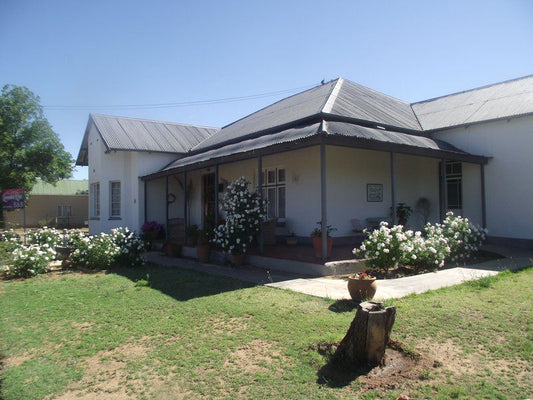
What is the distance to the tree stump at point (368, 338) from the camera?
3811 mm

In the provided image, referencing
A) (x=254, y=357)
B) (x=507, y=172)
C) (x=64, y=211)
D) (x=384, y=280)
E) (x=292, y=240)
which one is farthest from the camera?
(x=64, y=211)

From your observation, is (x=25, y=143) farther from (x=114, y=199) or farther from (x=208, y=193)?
(x=208, y=193)

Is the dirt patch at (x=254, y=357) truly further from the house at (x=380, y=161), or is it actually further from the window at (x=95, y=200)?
the window at (x=95, y=200)

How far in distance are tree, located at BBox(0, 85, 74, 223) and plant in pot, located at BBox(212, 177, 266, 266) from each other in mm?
27000

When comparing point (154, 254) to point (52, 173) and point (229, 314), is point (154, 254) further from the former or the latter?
point (52, 173)

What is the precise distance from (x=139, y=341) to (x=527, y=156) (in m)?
12.2

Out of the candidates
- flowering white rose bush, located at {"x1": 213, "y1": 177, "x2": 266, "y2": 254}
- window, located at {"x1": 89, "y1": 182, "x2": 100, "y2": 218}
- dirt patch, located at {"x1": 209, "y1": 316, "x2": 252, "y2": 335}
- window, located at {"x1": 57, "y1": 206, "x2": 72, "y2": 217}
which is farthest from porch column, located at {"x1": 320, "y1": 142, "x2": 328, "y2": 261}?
window, located at {"x1": 57, "y1": 206, "x2": 72, "y2": 217}

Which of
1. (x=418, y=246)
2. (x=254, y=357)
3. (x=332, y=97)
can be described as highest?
(x=332, y=97)

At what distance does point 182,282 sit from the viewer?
811cm

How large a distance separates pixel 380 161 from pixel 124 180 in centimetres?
1071

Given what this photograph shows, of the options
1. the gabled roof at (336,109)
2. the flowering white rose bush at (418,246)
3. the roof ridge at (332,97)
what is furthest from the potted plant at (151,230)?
the flowering white rose bush at (418,246)

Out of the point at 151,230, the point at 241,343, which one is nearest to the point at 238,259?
the point at 241,343

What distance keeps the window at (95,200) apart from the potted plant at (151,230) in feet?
14.2

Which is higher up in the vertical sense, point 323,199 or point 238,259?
point 323,199
